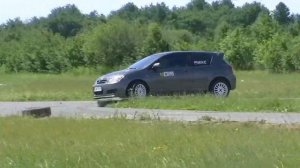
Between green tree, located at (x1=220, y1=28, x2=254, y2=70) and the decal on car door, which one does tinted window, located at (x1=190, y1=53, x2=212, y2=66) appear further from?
green tree, located at (x1=220, y1=28, x2=254, y2=70)

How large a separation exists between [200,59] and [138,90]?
2445 millimetres

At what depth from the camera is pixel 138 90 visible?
2200 cm

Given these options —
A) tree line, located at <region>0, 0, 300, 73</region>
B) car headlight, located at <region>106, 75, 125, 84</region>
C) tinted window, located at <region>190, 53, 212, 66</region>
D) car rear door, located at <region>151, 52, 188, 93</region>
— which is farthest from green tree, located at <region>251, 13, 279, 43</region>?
car headlight, located at <region>106, 75, 125, 84</region>

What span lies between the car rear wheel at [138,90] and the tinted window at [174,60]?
0.99 metres

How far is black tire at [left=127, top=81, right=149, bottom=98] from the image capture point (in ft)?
71.4

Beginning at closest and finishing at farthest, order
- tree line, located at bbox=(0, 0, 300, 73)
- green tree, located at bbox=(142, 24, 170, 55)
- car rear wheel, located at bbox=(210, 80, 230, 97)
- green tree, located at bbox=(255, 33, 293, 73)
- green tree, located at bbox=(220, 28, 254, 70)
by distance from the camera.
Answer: car rear wheel, located at bbox=(210, 80, 230, 97)
green tree, located at bbox=(255, 33, 293, 73)
tree line, located at bbox=(0, 0, 300, 73)
green tree, located at bbox=(142, 24, 170, 55)
green tree, located at bbox=(220, 28, 254, 70)

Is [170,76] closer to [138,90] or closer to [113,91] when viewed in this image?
[138,90]

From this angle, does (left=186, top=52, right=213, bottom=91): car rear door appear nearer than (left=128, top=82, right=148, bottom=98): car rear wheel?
No

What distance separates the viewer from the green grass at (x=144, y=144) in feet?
26.8

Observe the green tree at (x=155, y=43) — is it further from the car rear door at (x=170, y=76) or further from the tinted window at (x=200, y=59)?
the car rear door at (x=170, y=76)

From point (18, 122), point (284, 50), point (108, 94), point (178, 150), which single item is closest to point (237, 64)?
point (284, 50)

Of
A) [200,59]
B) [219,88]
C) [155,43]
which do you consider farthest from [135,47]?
[219,88]

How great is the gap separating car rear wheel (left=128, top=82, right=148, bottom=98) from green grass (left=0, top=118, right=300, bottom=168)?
6996mm

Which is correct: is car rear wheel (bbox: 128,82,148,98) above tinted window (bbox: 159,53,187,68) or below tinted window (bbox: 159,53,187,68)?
below
